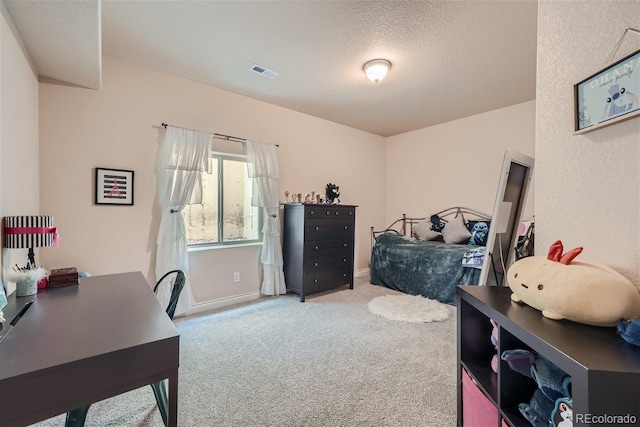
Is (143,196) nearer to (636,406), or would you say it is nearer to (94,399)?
(94,399)

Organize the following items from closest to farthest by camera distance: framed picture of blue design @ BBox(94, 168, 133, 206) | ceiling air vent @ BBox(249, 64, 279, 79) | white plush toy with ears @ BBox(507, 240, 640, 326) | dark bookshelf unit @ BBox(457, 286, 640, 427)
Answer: dark bookshelf unit @ BBox(457, 286, 640, 427) → white plush toy with ears @ BBox(507, 240, 640, 326) → framed picture of blue design @ BBox(94, 168, 133, 206) → ceiling air vent @ BBox(249, 64, 279, 79)

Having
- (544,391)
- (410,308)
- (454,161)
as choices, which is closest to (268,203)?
(410,308)

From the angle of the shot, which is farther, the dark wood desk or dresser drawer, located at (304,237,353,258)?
dresser drawer, located at (304,237,353,258)

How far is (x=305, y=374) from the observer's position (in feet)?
6.44

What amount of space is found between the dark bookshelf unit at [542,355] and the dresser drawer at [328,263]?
2356mm

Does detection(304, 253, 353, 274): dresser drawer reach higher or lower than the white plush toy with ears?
lower

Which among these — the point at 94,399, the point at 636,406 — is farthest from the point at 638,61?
the point at 94,399

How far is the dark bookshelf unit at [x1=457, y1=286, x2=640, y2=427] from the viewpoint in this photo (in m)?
0.64

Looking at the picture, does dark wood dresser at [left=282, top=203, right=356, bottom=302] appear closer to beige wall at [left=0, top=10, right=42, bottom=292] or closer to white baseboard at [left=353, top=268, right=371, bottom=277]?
white baseboard at [left=353, top=268, right=371, bottom=277]

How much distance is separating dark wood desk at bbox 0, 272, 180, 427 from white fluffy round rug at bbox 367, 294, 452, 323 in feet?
8.17

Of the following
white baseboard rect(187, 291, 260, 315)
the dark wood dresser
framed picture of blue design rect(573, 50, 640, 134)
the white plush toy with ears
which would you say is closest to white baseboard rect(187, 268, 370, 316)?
white baseboard rect(187, 291, 260, 315)

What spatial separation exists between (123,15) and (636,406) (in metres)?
3.18

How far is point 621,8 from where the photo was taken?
98 cm

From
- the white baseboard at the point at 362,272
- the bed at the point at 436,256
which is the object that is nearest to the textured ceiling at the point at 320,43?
the bed at the point at 436,256
